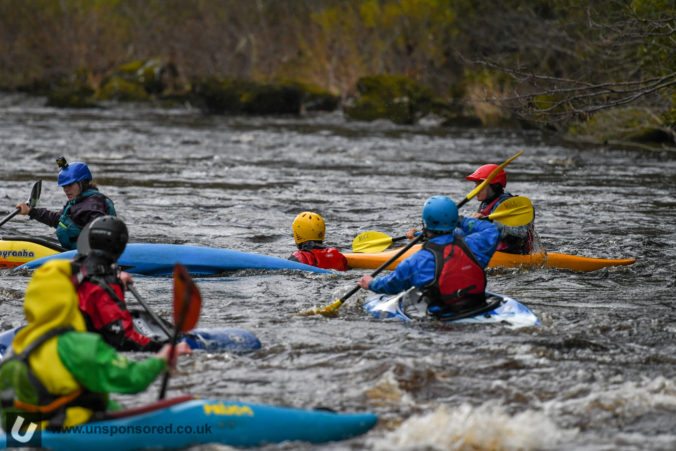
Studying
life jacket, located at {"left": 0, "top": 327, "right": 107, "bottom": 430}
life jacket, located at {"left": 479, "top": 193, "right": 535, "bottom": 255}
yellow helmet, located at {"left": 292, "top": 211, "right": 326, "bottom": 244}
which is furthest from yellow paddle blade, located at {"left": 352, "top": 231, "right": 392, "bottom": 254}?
life jacket, located at {"left": 0, "top": 327, "right": 107, "bottom": 430}

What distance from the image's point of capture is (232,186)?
14844 mm

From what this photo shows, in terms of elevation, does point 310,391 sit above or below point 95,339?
below

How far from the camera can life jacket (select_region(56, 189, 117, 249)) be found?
7832 millimetres

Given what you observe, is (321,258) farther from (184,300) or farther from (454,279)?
(184,300)

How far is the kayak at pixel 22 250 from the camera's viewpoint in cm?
848

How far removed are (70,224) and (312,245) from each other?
7.35ft

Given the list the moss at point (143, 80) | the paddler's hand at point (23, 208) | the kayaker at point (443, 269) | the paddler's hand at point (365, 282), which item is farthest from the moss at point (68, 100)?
the kayaker at point (443, 269)

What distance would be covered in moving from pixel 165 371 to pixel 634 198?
421 inches

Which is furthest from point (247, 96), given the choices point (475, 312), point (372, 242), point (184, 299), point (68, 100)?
point (184, 299)

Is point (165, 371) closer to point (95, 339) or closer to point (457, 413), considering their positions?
point (95, 339)

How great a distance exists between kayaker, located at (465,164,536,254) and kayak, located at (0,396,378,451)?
3948mm

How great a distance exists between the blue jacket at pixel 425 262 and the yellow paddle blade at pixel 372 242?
2329 millimetres

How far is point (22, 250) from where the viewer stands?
8500mm

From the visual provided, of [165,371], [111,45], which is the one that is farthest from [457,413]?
[111,45]
